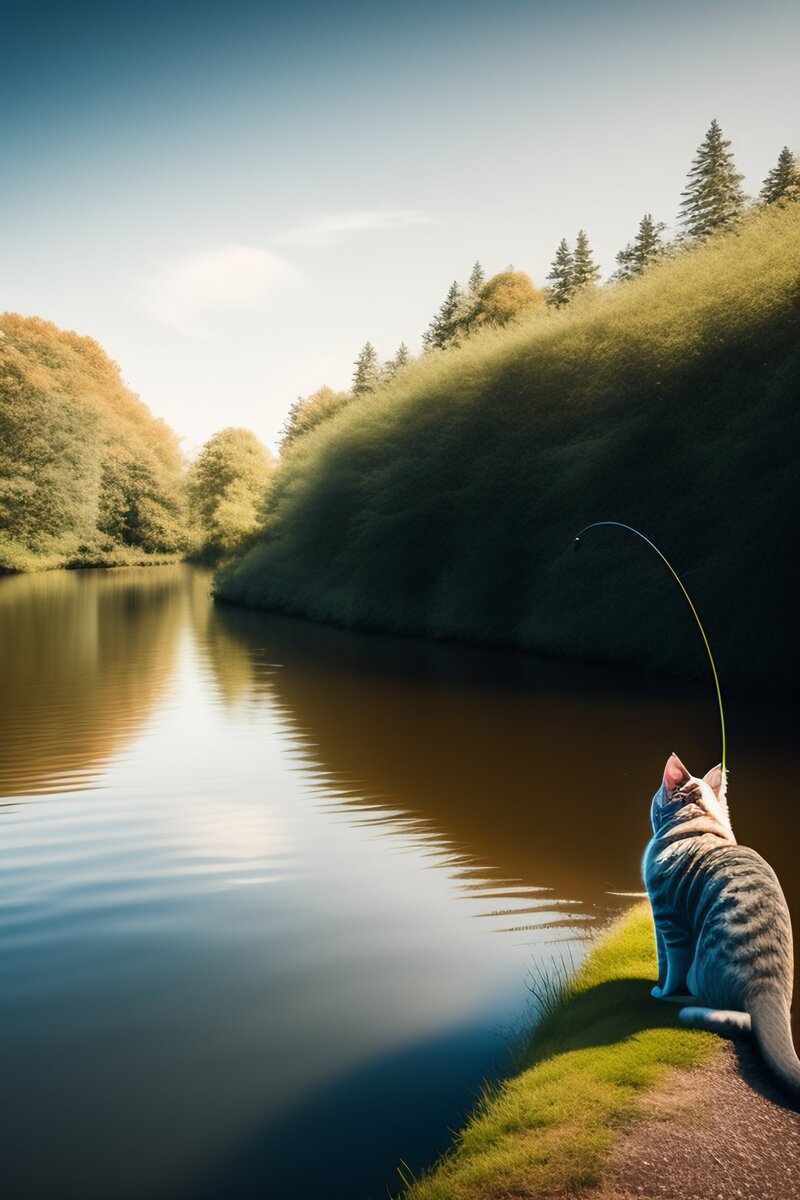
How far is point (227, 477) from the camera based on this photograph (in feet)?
146

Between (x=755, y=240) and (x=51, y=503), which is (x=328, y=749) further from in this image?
(x=51, y=503)

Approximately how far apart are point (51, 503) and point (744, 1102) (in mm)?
45275

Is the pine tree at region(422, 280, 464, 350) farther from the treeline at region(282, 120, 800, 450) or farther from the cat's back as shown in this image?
the cat's back

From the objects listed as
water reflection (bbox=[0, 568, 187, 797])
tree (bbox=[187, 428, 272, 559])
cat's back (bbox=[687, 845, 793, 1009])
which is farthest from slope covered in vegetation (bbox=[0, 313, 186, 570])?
cat's back (bbox=[687, 845, 793, 1009])

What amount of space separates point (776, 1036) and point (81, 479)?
45.9 meters

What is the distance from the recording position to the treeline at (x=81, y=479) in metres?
43.7

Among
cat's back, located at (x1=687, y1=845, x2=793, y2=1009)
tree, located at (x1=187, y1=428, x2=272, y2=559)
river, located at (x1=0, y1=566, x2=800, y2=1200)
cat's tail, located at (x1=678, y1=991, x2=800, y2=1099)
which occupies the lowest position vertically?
river, located at (x1=0, y1=566, x2=800, y2=1200)

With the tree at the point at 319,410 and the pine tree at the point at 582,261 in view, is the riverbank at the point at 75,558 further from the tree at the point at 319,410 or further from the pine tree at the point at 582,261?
the pine tree at the point at 582,261

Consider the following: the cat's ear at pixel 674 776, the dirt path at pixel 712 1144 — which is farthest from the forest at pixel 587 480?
the dirt path at pixel 712 1144

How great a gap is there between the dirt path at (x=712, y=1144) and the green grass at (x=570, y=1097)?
74 mm

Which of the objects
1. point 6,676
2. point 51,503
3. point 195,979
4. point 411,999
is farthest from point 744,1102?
point 51,503

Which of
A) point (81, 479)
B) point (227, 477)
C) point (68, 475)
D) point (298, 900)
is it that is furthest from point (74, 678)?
point (81, 479)

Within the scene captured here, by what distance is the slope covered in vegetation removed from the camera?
44094mm

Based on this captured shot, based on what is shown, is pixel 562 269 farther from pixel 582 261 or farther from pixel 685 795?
pixel 685 795
